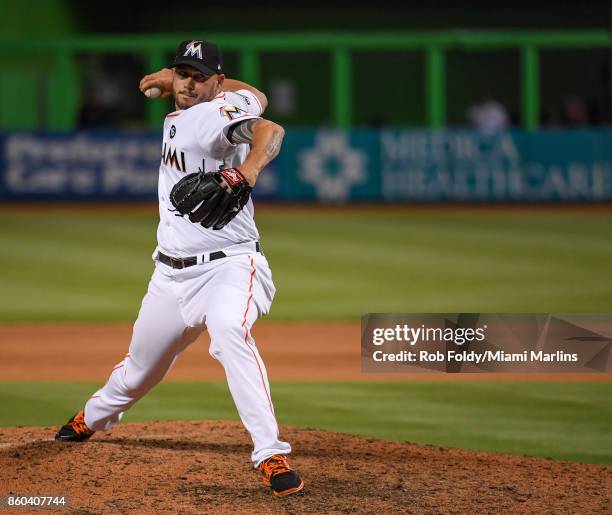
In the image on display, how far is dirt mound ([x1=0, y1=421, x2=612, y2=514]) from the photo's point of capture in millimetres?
4992

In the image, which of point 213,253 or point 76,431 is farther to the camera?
point 76,431

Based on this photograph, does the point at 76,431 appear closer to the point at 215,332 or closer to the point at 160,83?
the point at 215,332

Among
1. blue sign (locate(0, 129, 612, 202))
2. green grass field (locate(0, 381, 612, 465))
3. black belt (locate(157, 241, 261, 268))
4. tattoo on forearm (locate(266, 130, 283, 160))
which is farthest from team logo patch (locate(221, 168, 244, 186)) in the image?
blue sign (locate(0, 129, 612, 202))

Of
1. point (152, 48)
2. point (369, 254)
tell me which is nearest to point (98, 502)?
point (369, 254)

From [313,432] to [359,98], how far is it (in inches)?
996

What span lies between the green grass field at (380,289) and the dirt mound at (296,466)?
604 mm

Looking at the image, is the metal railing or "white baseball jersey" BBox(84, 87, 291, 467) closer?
"white baseball jersey" BBox(84, 87, 291, 467)

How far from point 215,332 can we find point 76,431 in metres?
1.24

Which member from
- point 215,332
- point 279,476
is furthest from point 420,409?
point 215,332

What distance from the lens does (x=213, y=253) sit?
5.32 meters

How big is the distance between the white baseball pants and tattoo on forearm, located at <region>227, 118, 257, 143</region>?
528 millimetres

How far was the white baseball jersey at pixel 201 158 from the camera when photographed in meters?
5.26

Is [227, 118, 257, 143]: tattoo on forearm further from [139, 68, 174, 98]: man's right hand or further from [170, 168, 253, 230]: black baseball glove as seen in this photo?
[139, 68, 174, 98]: man's right hand

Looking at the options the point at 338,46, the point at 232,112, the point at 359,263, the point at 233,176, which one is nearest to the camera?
the point at 233,176
